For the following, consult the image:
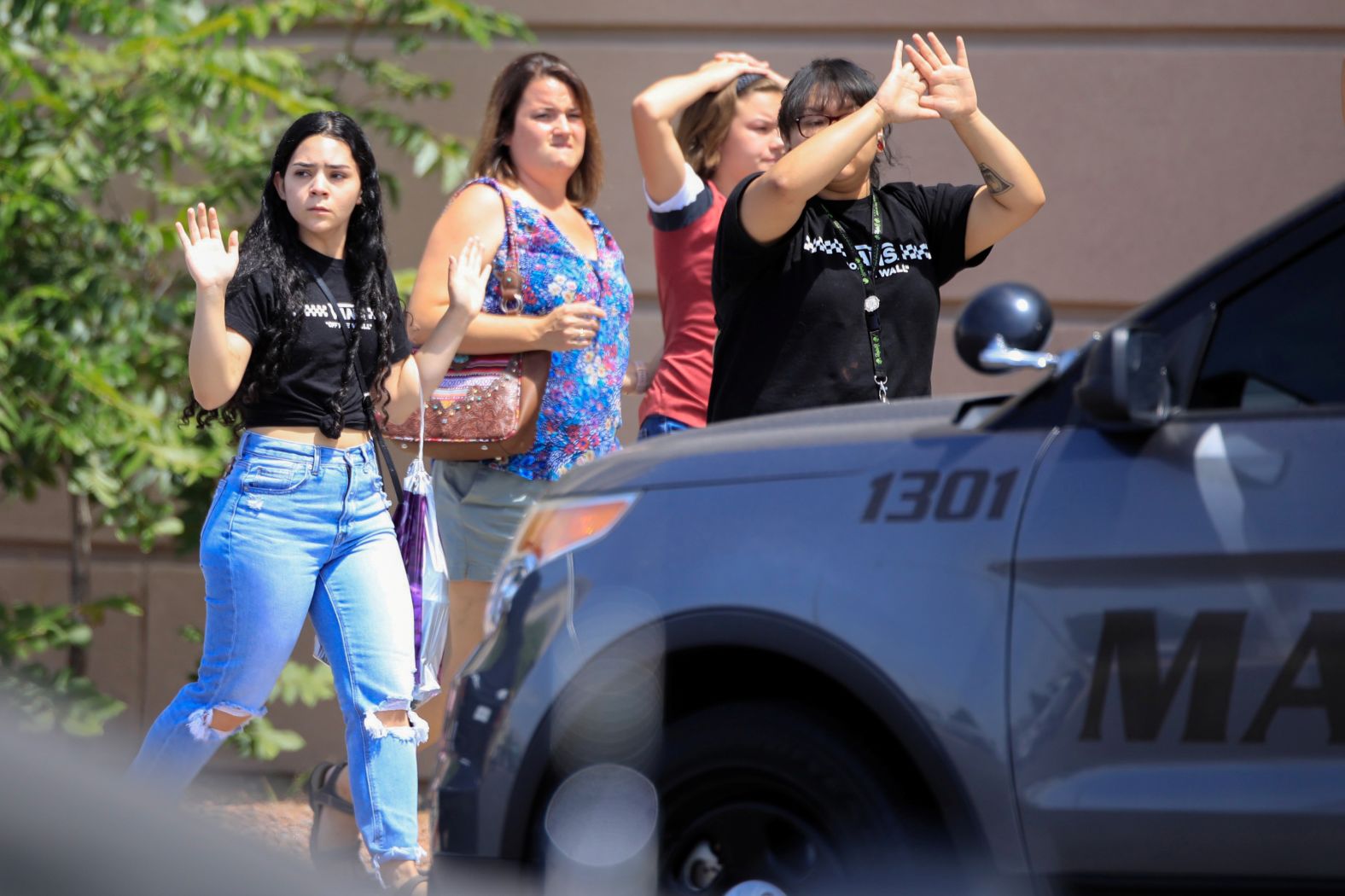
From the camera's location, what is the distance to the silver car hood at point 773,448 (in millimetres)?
3035

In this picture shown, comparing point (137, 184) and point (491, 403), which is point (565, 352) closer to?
point (491, 403)

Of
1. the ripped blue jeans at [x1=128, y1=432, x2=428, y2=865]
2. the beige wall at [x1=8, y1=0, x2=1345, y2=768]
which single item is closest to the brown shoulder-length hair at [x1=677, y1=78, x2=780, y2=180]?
the ripped blue jeans at [x1=128, y1=432, x2=428, y2=865]

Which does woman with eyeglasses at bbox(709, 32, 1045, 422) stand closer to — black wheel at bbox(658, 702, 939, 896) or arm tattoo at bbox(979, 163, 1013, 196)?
arm tattoo at bbox(979, 163, 1013, 196)

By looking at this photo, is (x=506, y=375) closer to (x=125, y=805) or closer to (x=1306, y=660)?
(x=1306, y=660)

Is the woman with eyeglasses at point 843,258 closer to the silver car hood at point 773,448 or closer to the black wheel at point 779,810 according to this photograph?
the silver car hood at point 773,448

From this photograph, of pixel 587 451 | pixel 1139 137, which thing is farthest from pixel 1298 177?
pixel 587 451

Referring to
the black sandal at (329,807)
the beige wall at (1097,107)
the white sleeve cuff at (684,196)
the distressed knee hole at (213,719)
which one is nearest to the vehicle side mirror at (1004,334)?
the white sleeve cuff at (684,196)

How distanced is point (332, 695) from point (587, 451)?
2.14 metres

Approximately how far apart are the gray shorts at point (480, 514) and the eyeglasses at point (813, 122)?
135 cm

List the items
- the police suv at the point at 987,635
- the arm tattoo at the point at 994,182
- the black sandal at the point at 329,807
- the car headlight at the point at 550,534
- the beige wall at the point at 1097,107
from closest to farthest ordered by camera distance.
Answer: the police suv at the point at 987,635 < the car headlight at the point at 550,534 < the arm tattoo at the point at 994,182 < the black sandal at the point at 329,807 < the beige wall at the point at 1097,107

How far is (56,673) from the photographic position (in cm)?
620

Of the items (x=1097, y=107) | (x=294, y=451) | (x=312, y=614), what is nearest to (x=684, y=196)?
(x=294, y=451)

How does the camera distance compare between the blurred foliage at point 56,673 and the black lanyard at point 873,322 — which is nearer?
the black lanyard at point 873,322

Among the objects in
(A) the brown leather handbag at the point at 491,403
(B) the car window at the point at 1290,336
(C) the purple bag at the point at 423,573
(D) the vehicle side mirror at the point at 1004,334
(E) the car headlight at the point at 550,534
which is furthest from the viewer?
(A) the brown leather handbag at the point at 491,403
